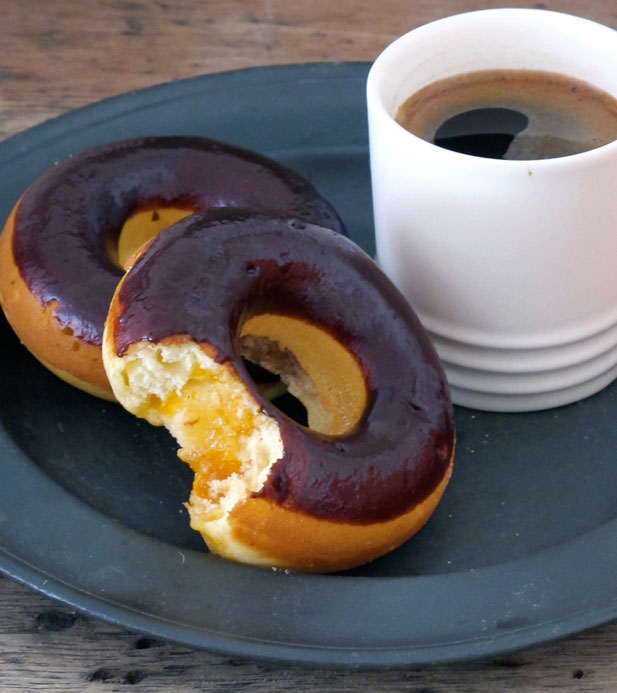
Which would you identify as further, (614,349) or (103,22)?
(103,22)

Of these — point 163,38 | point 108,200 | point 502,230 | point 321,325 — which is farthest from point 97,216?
point 163,38

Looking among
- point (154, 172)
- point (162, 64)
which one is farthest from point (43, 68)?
point (154, 172)

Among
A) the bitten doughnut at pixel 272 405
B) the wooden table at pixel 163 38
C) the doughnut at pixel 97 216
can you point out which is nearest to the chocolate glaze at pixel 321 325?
the bitten doughnut at pixel 272 405

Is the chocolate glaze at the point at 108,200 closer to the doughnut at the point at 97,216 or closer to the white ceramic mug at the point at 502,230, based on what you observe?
the doughnut at the point at 97,216

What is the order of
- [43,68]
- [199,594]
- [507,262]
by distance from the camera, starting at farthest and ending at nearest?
1. [43,68]
2. [507,262]
3. [199,594]

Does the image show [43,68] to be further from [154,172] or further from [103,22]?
[154,172]

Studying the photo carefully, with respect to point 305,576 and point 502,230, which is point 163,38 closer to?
point 502,230

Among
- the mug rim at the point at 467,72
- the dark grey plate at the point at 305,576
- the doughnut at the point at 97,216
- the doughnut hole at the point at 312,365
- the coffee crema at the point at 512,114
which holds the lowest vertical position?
the dark grey plate at the point at 305,576

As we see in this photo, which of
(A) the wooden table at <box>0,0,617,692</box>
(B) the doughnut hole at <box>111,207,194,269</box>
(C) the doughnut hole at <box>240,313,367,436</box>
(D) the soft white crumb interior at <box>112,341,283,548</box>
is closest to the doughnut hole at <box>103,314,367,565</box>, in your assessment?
(D) the soft white crumb interior at <box>112,341,283,548</box>
